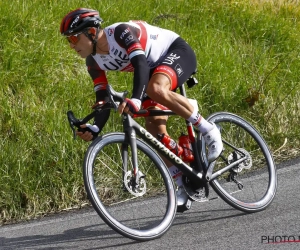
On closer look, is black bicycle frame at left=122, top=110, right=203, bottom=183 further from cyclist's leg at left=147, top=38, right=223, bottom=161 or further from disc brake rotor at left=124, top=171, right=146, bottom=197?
cyclist's leg at left=147, top=38, right=223, bottom=161

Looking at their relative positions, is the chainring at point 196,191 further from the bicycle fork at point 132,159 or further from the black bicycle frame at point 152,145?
the bicycle fork at point 132,159

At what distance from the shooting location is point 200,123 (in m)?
5.39

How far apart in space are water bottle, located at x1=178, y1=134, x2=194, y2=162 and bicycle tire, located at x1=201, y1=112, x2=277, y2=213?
11 cm

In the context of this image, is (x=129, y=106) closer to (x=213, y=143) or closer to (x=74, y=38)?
(x=74, y=38)

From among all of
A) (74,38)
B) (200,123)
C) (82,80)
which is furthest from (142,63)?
(82,80)

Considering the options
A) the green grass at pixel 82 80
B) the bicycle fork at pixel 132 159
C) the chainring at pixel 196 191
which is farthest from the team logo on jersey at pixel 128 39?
the green grass at pixel 82 80

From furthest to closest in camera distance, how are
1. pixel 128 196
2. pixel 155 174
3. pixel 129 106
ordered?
1. pixel 128 196
2. pixel 155 174
3. pixel 129 106

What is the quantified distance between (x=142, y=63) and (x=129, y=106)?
0.35 m

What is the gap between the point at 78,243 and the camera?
5188 millimetres

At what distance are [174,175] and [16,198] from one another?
5.59ft

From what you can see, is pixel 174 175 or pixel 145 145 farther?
pixel 174 175

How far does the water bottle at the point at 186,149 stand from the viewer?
215 inches

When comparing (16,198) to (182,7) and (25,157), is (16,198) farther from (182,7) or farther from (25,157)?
(182,7)

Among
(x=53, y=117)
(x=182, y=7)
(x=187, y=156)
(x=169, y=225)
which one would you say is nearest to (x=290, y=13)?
(x=182, y=7)
